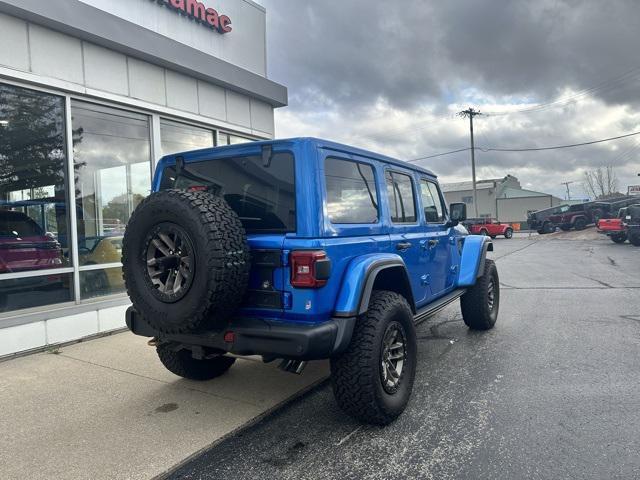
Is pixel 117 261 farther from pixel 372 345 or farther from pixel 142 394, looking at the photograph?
pixel 372 345

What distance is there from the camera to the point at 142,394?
158 inches

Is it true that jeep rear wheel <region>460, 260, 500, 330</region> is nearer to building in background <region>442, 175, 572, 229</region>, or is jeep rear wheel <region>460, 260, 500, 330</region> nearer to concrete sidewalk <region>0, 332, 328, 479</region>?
concrete sidewalk <region>0, 332, 328, 479</region>

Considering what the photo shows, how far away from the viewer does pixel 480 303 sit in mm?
5820

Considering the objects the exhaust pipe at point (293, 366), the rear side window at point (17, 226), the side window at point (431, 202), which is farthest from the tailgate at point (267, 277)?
the rear side window at point (17, 226)

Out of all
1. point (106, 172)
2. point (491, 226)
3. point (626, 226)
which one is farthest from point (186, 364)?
point (491, 226)

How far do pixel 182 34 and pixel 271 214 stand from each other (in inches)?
216

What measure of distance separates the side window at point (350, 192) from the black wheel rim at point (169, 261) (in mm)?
999

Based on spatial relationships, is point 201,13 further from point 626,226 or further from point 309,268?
point 626,226

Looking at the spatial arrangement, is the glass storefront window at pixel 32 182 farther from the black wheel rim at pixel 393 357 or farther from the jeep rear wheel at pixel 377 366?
the black wheel rim at pixel 393 357

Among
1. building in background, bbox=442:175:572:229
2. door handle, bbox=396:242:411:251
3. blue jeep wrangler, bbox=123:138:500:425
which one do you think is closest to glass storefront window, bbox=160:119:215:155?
blue jeep wrangler, bbox=123:138:500:425

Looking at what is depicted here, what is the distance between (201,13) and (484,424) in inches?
292

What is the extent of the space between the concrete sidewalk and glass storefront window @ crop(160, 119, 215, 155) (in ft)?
11.4

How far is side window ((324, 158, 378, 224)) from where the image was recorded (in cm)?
334

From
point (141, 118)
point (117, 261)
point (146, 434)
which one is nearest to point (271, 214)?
point (146, 434)
